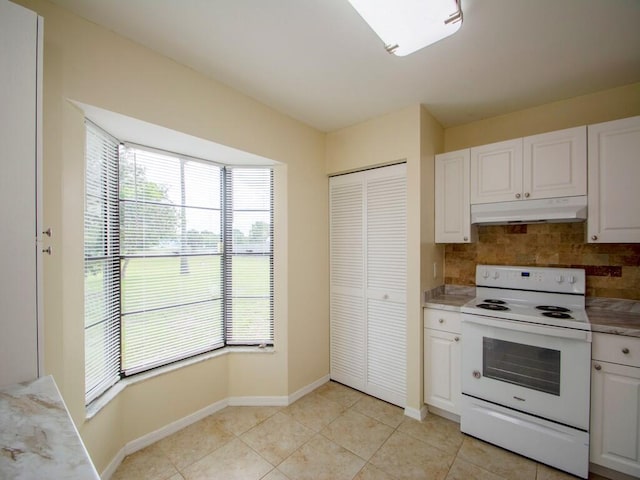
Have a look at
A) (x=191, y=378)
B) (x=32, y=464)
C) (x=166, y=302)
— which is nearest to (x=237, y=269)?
(x=166, y=302)

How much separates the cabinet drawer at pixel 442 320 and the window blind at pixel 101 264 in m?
2.42

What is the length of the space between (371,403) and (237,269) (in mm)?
1784

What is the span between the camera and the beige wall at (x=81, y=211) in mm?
1419

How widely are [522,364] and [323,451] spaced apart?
1.54 m

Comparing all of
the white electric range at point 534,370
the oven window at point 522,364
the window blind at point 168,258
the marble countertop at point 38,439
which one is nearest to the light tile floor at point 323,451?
the white electric range at point 534,370

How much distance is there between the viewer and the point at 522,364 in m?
1.96

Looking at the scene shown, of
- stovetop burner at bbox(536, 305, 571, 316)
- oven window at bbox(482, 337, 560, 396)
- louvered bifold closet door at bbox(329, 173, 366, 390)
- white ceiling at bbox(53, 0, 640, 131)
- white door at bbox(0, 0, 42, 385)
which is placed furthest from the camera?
louvered bifold closet door at bbox(329, 173, 366, 390)

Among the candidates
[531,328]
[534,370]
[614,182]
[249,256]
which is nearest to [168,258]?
[249,256]

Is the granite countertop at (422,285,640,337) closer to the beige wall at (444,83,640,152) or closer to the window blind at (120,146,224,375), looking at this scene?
the beige wall at (444,83,640,152)

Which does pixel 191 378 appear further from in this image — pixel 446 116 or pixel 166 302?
pixel 446 116

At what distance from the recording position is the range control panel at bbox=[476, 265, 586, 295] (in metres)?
2.19

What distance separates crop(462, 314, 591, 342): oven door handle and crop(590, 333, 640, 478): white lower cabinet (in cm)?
11

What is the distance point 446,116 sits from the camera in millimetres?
2588

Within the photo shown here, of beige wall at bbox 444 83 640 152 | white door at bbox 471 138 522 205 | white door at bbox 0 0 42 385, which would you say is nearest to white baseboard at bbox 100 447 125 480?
white door at bbox 0 0 42 385
